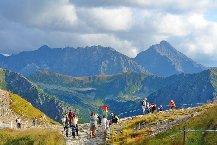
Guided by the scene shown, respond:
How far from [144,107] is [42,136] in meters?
34.9

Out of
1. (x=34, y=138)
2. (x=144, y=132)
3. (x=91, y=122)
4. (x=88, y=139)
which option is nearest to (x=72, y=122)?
(x=91, y=122)

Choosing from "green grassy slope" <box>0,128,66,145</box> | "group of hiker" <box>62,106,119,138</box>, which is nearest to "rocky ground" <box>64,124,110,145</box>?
"group of hiker" <box>62,106,119,138</box>

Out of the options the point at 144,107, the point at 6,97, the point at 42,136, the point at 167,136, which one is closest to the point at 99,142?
the point at 42,136

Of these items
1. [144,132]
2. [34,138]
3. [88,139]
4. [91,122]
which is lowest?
[88,139]

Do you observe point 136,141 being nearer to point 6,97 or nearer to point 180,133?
point 180,133

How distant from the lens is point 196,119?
50156mm

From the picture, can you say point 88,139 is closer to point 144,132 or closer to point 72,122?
point 72,122

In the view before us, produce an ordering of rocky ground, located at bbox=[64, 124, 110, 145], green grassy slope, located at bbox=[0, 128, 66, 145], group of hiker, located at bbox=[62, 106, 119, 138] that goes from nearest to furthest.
Answer: green grassy slope, located at bbox=[0, 128, 66, 145] < rocky ground, located at bbox=[64, 124, 110, 145] < group of hiker, located at bbox=[62, 106, 119, 138]

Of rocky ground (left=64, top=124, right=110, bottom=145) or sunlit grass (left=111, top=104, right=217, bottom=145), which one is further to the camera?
rocky ground (left=64, top=124, right=110, bottom=145)

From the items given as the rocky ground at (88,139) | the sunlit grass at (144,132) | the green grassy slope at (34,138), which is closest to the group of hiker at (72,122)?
the rocky ground at (88,139)

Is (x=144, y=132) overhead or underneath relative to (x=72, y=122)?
underneath

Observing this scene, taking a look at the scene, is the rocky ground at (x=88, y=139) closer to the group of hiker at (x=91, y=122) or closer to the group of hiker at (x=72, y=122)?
the group of hiker at (x=91, y=122)

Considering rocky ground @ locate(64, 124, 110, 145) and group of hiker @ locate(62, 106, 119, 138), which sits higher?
group of hiker @ locate(62, 106, 119, 138)

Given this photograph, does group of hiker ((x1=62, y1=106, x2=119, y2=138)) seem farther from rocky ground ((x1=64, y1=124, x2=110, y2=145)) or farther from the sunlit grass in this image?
the sunlit grass
